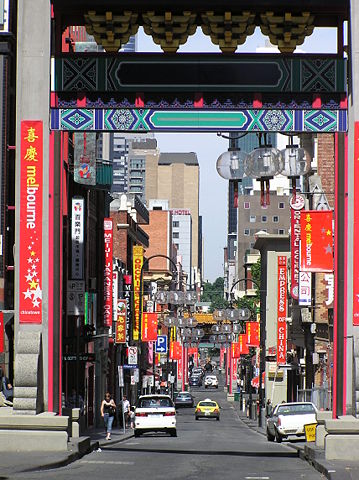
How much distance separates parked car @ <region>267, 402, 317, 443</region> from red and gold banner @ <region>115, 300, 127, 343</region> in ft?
101

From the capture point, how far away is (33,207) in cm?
2414

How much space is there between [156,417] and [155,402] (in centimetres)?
84

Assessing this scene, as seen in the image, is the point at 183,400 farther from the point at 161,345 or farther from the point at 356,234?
the point at 356,234

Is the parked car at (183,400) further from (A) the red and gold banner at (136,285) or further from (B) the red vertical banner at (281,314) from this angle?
(B) the red vertical banner at (281,314)

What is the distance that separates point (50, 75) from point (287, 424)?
70.2 ft

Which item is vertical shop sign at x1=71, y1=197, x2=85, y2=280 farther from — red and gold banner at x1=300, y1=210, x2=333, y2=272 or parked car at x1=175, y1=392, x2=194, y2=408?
parked car at x1=175, y1=392, x2=194, y2=408

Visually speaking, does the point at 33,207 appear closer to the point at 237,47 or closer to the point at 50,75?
the point at 50,75

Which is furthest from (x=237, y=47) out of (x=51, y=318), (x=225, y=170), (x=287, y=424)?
(x=287, y=424)

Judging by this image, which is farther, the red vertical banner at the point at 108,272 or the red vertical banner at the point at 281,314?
the red vertical banner at the point at 281,314

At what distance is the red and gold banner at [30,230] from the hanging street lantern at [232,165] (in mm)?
4069

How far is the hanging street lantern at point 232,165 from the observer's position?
25.9 metres

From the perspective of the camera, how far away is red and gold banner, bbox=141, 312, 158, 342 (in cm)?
8025

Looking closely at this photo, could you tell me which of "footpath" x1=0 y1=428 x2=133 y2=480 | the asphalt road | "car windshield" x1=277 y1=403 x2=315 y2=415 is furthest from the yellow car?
"footpath" x1=0 y1=428 x2=133 y2=480

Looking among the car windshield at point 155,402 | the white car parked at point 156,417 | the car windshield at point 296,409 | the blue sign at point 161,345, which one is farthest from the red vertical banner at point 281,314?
the car windshield at point 296,409
